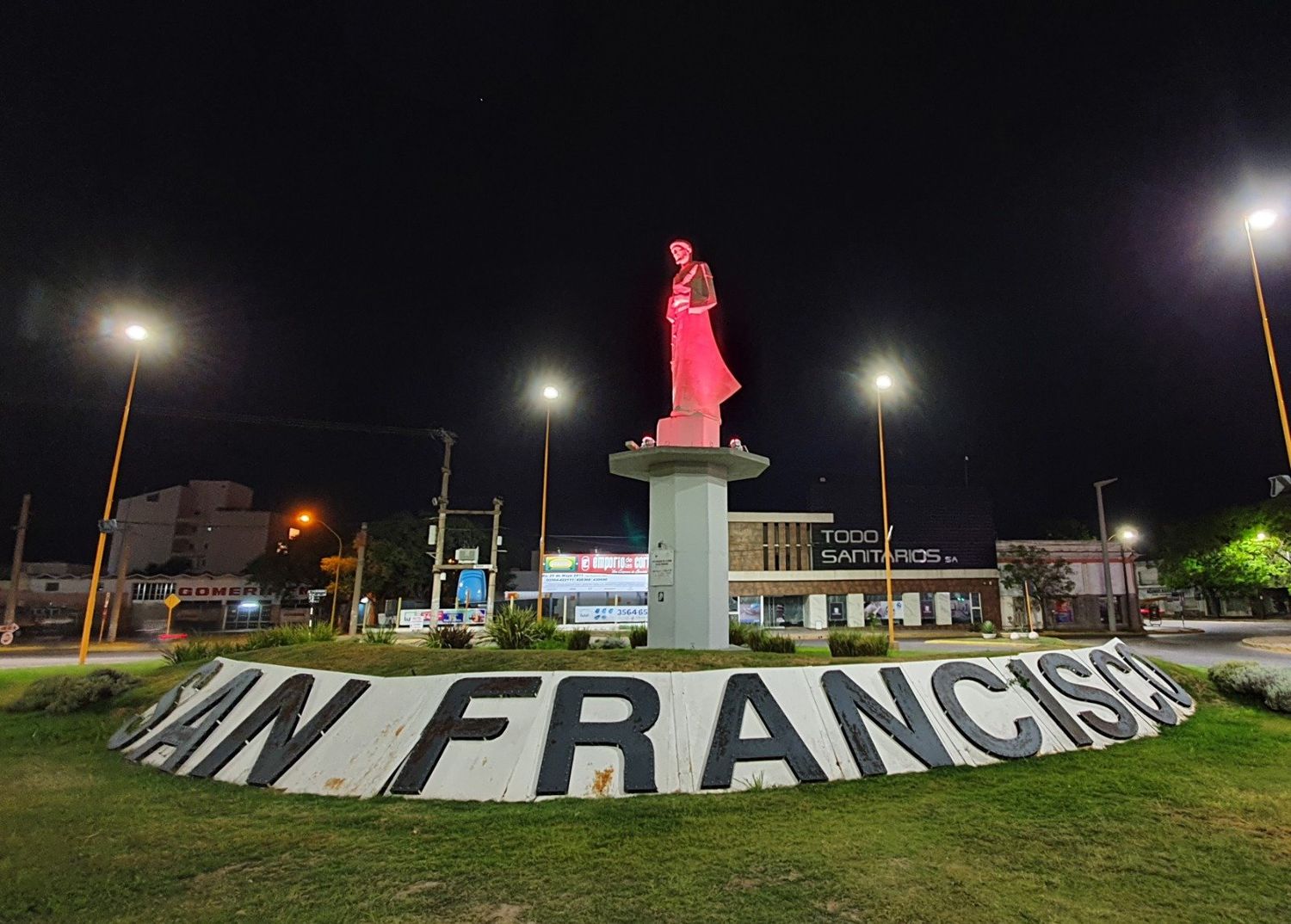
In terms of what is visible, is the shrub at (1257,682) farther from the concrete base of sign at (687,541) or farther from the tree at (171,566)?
the tree at (171,566)

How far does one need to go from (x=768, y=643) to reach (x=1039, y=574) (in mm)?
33905

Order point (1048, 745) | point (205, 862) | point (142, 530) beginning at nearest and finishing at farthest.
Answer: point (205, 862), point (1048, 745), point (142, 530)

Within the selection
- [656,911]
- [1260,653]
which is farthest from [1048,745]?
[1260,653]

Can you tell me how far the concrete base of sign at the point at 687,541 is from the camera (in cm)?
1554

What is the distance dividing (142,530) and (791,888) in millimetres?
84632

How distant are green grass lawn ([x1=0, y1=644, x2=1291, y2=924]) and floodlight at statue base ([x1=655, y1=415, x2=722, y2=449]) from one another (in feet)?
32.3

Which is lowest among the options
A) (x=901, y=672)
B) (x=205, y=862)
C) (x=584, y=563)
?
(x=205, y=862)

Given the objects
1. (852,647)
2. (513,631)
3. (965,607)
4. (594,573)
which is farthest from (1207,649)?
(594,573)

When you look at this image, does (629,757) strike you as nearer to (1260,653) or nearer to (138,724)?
(138,724)

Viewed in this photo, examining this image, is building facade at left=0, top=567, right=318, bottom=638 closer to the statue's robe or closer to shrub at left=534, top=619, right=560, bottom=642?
shrub at left=534, top=619, right=560, bottom=642

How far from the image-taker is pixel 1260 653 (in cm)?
2528

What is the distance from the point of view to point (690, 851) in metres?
5.68

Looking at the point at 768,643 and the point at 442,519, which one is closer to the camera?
the point at 768,643

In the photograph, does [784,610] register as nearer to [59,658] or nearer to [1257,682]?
[1257,682]
